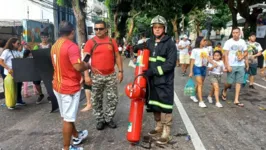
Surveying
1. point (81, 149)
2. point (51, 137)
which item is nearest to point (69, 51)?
point (81, 149)

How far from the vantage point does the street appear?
4.40 m

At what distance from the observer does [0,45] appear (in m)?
7.27

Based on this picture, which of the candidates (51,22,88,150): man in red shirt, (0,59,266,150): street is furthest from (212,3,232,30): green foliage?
(51,22,88,150): man in red shirt

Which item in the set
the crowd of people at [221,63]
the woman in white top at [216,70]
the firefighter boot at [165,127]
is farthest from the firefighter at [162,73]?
the woman in white top at [216,70]

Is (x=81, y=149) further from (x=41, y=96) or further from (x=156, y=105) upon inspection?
(x=41, y=96)

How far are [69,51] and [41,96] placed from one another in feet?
13.9

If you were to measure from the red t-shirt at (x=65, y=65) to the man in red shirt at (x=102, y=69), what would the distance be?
78 centimetres

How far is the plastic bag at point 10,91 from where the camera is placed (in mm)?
6620

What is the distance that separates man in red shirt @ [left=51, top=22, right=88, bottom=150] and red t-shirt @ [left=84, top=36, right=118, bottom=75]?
0.93 meters

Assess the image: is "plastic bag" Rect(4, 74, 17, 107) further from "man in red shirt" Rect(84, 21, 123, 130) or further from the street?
"man in red shirt" Rect(84, 21, 123, 130)

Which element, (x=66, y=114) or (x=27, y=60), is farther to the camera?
(x=27, y=60)

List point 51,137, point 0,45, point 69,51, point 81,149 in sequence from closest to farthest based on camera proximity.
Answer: point 69,51 < point 81,149 < point 51,137 < point 0,45

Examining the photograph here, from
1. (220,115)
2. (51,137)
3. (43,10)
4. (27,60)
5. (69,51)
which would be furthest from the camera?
(43,10)

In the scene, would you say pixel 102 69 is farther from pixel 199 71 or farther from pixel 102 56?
pixel 199 71
